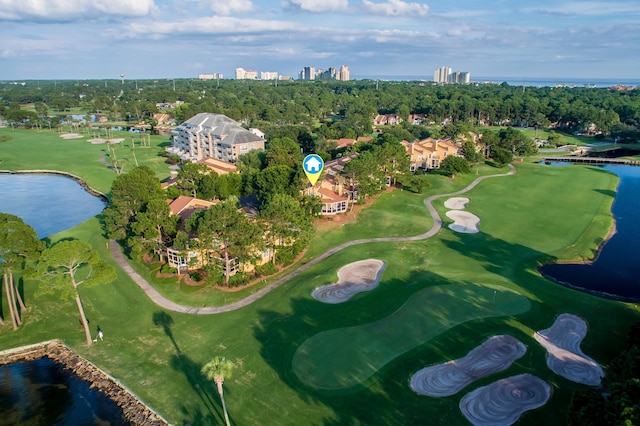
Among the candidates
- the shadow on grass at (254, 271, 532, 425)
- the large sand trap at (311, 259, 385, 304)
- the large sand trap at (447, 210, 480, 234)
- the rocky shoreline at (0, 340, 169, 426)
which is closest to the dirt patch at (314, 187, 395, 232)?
the large sand trap at (311, 259, 385, 304)

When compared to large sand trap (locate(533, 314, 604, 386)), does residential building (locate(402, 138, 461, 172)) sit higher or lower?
higher

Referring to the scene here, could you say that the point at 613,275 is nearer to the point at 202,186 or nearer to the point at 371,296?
the point at 371,296

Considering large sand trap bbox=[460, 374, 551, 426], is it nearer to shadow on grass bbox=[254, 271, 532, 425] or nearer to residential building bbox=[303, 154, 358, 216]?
shadow on grass bbox=[254, 271, 532, 425]

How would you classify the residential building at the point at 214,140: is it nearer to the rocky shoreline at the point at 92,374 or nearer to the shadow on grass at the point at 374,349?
the shadow on grass at the point at 374,349

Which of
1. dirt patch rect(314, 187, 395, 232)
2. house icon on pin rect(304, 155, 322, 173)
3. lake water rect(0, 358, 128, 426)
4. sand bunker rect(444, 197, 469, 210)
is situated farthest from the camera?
sand bunker rect(444, 197, 469, 210)

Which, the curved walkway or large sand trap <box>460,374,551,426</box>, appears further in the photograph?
the curved walkway

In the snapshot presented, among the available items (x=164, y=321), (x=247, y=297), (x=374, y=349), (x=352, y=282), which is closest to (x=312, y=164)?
(x=352, y=282)

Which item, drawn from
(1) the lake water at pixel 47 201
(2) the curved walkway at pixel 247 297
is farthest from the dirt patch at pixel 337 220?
(1) the lake water at pixel 47 201

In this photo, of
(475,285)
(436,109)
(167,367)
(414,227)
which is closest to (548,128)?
(436,109)

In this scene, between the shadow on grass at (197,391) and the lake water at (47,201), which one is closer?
the shadow on grass at (197,391)
